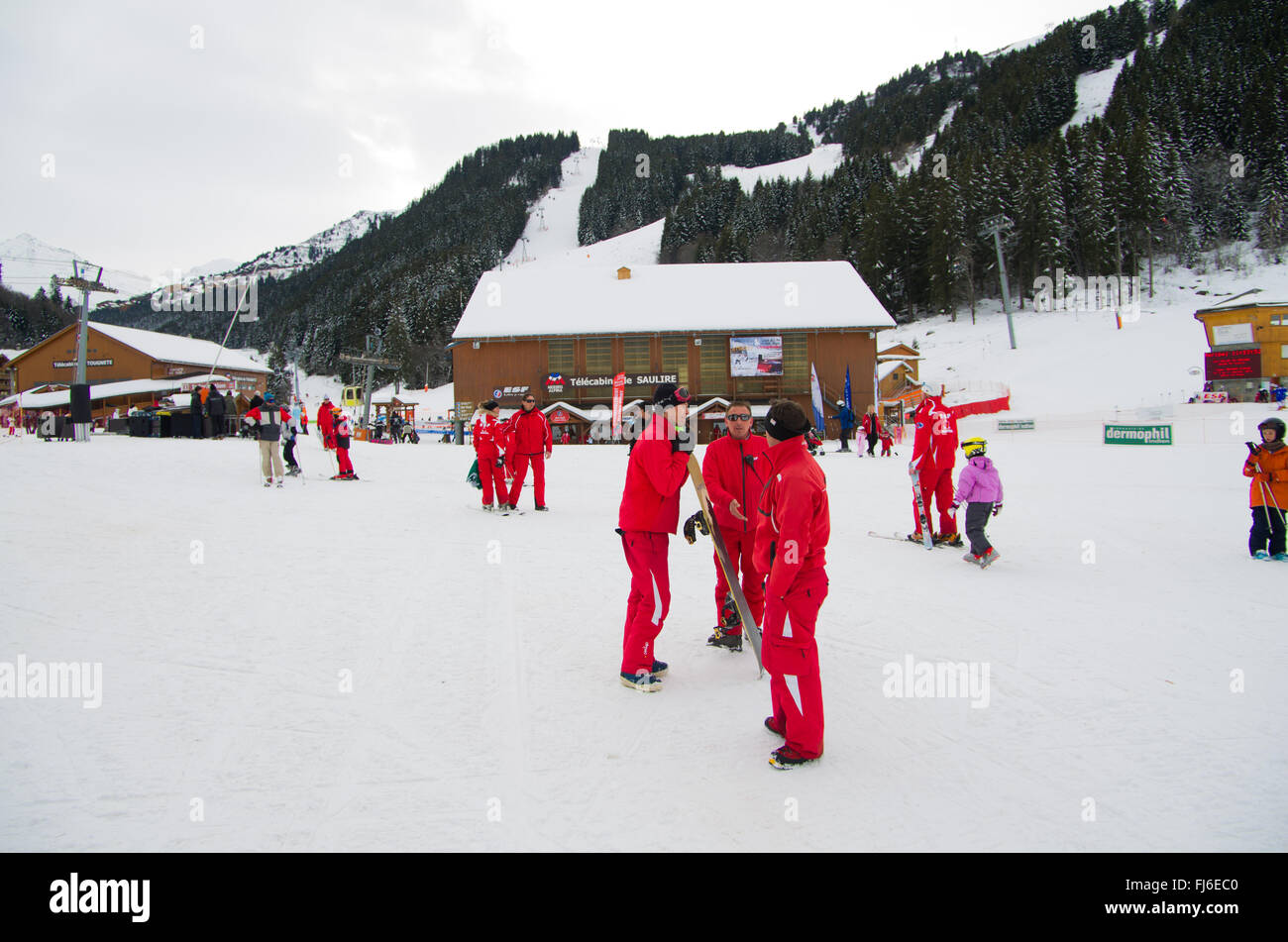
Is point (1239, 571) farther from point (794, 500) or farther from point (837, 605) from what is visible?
point (794, 500)

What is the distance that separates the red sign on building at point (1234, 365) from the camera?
2664 centimetres

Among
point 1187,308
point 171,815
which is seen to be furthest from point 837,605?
point 1187,308

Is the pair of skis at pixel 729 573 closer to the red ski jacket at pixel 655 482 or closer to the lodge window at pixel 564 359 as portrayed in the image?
the red ski jacket at pixel 655 482

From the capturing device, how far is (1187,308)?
43375mm

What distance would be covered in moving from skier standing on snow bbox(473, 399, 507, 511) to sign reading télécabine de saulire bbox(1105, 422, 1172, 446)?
61.5 feet

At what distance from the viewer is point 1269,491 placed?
7.67 metres

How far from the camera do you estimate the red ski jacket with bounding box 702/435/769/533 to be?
4.89 meters

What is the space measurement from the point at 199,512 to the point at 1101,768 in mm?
11058

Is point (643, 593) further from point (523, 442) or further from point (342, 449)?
point (342, 449)

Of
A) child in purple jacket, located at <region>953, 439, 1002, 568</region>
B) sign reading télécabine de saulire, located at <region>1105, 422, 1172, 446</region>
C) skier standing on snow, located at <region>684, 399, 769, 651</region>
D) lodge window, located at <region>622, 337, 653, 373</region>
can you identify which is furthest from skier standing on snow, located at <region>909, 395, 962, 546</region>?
lodge window, located at <region>622, 337, 653, 373</region>

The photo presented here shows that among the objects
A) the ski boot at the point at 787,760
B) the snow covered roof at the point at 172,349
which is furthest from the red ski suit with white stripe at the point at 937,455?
the snow covered roof at the point at 172,349

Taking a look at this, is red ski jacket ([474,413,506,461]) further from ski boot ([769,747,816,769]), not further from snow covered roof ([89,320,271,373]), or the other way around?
snow covered roof ([89,320,271,373])

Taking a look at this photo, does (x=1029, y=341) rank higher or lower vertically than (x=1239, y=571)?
higher

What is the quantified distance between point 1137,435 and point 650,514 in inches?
854
